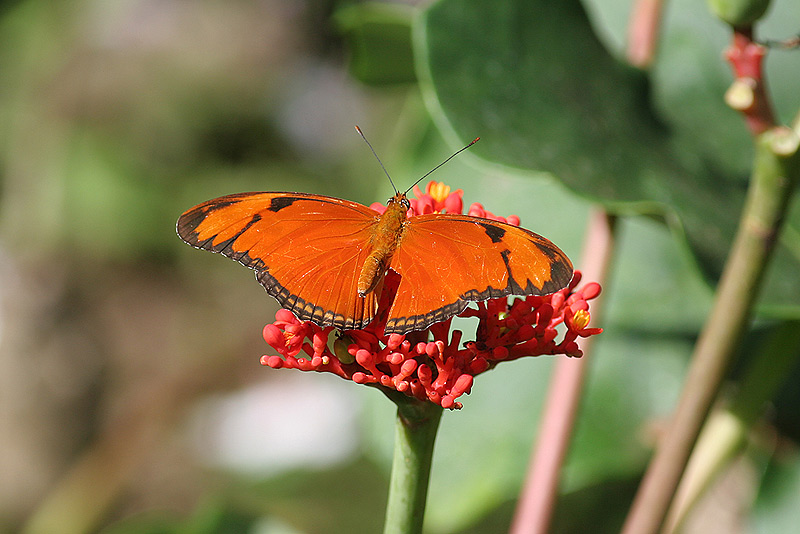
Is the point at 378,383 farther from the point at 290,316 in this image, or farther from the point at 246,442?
the point at 246,442

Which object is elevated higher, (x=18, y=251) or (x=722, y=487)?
(x=722, y=487)

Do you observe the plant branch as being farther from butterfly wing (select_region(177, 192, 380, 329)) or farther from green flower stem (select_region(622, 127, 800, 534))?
butterfly wing (select_region(177, 192, 380, 329))

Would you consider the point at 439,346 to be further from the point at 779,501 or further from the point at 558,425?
the point at 779,501

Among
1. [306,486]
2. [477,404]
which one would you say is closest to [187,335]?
[306,486]

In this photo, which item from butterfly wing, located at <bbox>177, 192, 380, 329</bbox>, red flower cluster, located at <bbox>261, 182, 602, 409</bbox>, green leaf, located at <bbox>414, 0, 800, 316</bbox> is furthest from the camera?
green leaf, located at <bbox>414, 0, 800, 316</bbox>

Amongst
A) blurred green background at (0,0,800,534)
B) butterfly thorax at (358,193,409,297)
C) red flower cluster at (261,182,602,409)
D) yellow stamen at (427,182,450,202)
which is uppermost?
yellow stamen at (427,182,450,202)

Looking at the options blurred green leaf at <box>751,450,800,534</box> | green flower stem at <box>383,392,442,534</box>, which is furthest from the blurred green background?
green flower stem at <box>383,392,442,534</box>
